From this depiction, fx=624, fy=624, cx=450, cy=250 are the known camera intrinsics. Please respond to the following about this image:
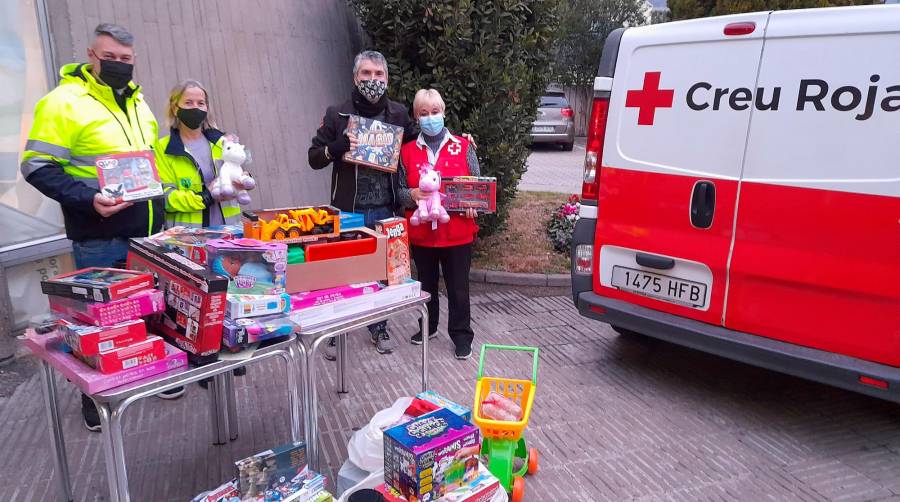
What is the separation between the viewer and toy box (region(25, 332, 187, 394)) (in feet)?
6.74

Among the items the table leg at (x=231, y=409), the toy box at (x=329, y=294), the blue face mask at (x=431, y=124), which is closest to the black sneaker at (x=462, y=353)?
the blue face mask at (x=431, y=124)

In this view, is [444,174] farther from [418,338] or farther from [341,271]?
[341,271]

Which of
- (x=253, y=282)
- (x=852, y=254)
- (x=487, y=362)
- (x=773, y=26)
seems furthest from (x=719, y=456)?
(x=253, y=282)

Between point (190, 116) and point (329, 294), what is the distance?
168cm

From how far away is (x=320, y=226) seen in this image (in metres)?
2.85

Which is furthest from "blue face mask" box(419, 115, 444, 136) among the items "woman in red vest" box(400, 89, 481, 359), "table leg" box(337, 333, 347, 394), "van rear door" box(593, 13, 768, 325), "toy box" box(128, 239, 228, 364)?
"toy box" box(128, 239, 228, 364)

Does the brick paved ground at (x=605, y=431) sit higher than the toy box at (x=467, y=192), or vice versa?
the toy box at (x=467, y=192)

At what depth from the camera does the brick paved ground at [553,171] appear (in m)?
12.0

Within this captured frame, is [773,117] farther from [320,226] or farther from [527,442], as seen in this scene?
[320,226]

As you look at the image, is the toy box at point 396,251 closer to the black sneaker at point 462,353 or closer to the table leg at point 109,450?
the table leg at point 109,450

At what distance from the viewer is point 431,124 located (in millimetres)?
4141

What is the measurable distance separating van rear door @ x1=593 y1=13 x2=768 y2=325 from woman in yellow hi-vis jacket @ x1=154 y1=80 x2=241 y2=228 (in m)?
2.44

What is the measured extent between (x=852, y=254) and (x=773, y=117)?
0.82 m

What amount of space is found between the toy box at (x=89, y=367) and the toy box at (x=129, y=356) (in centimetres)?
2
